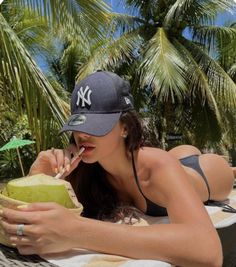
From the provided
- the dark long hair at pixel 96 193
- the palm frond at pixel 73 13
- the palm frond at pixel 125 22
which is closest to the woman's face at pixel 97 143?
the dark long hair at pixel 96 193

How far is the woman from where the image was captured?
1.05 metres

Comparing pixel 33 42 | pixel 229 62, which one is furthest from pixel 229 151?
pixel 33 42

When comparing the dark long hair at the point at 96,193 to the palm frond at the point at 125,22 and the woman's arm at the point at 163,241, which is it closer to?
the woman's arm at the point at 163,241

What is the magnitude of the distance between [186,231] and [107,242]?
21 centimetres

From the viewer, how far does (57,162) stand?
1.51 metres

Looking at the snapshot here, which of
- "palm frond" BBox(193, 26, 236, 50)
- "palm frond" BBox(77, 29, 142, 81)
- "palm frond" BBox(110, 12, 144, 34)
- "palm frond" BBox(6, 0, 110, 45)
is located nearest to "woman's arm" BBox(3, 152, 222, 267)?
"palm frond" BBox(6, 0, 110, 45)

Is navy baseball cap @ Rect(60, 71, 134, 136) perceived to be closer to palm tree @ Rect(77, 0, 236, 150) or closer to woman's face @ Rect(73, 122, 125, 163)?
woman's face @ Rect(73, 122, 125, 163)

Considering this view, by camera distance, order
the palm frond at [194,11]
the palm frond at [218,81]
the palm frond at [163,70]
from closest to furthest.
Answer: the palm frond at [163,70], the palm frond at [218,81], the palm frond at [194,11]

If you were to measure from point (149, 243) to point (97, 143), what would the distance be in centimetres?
36

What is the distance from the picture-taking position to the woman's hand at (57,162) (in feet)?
4.79

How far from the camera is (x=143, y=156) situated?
1.41m

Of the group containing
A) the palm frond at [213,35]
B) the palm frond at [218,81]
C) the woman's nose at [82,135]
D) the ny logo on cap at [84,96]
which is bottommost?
the palm frond at [218,81]

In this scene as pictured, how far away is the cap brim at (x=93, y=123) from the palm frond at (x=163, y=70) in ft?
28.1

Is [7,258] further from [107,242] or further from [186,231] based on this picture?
[186,231]
